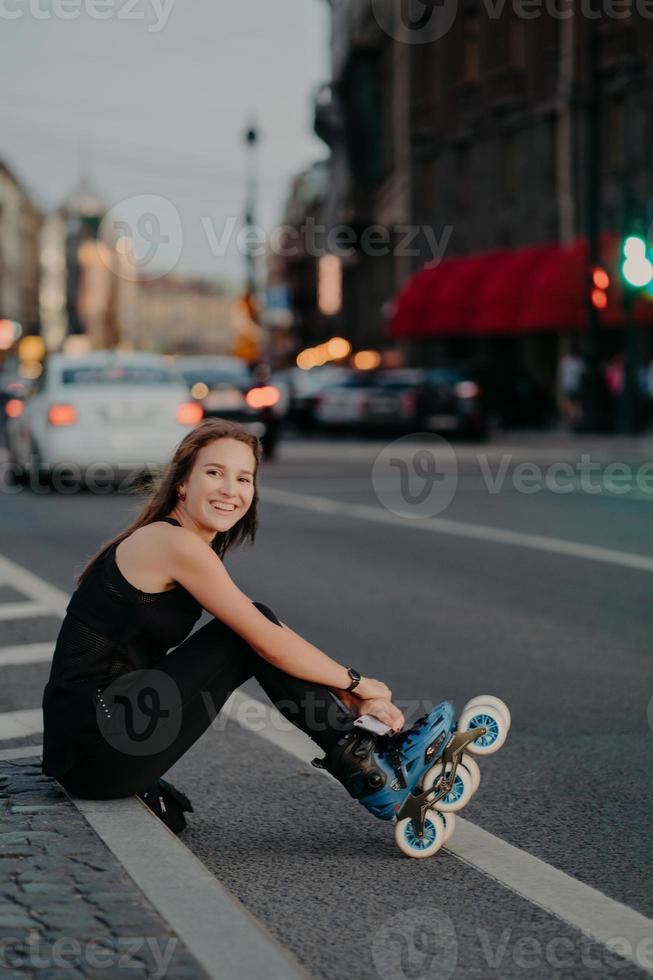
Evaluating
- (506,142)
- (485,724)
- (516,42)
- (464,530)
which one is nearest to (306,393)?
(506,142)

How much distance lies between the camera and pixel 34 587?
→ 11375mm

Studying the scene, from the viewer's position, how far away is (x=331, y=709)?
4984mm

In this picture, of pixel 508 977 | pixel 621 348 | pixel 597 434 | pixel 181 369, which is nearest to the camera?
pixel 508 977

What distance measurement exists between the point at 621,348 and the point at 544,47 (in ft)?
27.0

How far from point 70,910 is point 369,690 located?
4.11 feet

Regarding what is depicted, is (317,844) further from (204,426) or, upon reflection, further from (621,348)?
(621,348)

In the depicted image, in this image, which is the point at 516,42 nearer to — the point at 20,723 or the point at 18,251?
the point at 20,723

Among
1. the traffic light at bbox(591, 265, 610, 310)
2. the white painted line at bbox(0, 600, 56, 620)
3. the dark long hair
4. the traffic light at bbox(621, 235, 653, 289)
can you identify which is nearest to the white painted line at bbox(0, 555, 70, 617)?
the white painted line at bbox(0, 600, 56, 620)

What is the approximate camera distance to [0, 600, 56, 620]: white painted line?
10.1 m

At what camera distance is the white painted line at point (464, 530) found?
13.1 meters

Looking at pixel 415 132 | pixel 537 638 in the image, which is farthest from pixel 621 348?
pixel 537 638

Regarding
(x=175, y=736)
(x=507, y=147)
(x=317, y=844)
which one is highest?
(x=507, y=147)

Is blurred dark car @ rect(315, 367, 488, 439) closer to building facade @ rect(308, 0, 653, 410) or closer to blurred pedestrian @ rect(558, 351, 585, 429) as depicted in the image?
blurred pedestrian @ rect(558, 351, 585, 429)

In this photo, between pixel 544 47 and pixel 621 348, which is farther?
pixel 544 47
